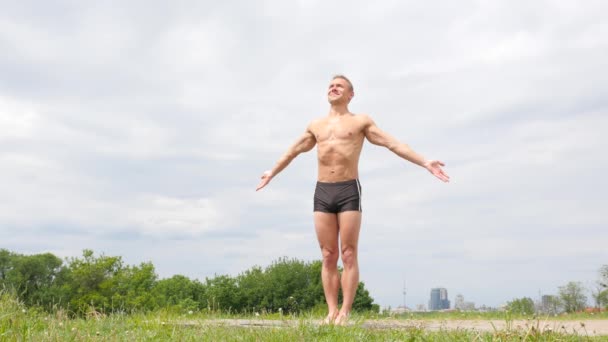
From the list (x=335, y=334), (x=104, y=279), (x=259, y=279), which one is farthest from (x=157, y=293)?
(x=335, y=334)

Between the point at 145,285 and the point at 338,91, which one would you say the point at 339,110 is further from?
the point at 145,285

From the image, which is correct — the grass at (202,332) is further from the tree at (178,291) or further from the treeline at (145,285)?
the tree at (178,291)

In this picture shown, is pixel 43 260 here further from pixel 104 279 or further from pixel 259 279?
pixel 259 279

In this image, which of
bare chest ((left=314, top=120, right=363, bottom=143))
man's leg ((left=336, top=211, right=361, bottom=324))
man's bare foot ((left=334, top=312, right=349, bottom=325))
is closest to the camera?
man's bare foot ((left=334, top=312, right=349, bottom=325))

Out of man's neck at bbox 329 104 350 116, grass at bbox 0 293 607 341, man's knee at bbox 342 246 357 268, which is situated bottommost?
grass at bbox 0 293 607 341

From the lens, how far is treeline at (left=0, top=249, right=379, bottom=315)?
2227 centimetres

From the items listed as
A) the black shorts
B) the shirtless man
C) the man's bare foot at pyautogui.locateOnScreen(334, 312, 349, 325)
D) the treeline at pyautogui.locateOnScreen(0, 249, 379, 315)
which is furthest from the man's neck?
the treeline at pyautogui.locateOnScreen(0, 249, 379, 315)

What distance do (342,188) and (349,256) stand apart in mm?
931

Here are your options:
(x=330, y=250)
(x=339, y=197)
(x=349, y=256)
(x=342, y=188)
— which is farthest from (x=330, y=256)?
(x=342, y=188)

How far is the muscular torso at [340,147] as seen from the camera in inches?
328

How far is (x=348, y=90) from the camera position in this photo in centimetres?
880

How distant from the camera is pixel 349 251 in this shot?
27.1 feet

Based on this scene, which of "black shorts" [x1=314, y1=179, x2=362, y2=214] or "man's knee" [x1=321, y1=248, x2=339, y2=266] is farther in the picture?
"man's knee" [x1=321, y1=248, x2=339, y2=266]

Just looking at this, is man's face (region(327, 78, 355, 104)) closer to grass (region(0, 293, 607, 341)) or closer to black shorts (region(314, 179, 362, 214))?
black shorts (region(314, 179, 362, 214))
